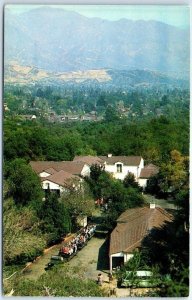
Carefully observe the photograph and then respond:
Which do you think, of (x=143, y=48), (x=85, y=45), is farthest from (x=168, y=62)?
(x=85, y=45)

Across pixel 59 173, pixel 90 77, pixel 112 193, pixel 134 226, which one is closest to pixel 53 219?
pixel 59 173

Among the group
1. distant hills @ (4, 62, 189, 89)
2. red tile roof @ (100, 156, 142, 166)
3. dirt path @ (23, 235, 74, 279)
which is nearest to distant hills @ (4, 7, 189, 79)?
distant hills @ (4, 62, 189, 89)

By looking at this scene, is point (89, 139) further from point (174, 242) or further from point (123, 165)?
point (174, 242)

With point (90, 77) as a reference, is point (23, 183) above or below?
below

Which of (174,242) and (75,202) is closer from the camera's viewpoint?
(174,242)

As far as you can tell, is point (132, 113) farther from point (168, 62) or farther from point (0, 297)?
point (0, 297)

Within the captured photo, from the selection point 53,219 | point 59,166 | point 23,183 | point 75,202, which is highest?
point 59,166

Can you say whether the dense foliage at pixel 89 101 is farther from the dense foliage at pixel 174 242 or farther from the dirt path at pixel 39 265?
the dirt path at pixel 39 265
